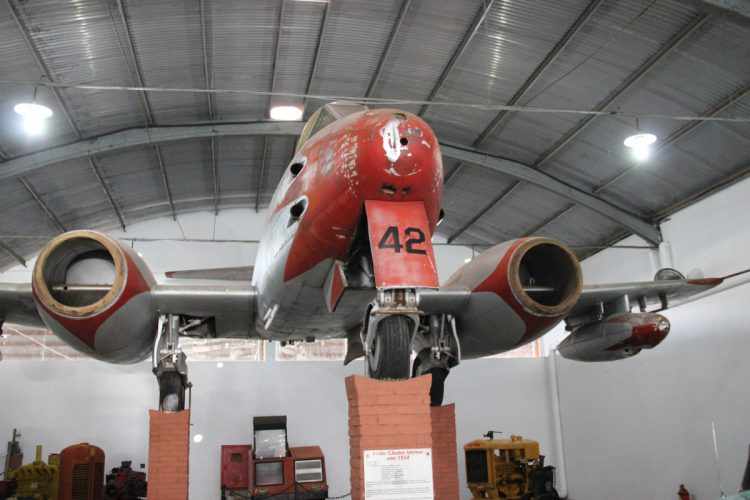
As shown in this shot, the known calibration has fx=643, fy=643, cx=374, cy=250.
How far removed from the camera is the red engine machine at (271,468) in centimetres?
1098

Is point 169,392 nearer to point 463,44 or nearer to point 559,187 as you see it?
point 463,44

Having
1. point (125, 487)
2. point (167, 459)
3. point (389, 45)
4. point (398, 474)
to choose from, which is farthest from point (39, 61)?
point (398, 474)

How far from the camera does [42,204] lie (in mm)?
13617

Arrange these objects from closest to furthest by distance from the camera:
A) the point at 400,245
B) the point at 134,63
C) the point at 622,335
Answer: the point at 400,245
the point at 622,335
the point at 134,63

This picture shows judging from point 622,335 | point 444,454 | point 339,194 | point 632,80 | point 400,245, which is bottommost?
point 444,454

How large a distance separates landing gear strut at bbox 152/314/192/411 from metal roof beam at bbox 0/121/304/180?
5679 millimetres

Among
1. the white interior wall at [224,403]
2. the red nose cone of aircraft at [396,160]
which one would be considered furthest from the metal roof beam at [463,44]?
the white interior wall at [224,403]

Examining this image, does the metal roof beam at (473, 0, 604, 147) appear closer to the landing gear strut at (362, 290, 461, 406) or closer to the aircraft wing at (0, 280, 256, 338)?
the aircraft wing at (0, 280, 256, 338)

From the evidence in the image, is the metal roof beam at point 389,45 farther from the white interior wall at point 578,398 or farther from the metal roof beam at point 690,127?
the white interior wall at point 578,398

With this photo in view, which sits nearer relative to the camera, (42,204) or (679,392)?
(679,392)

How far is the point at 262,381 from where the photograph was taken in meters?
13.5

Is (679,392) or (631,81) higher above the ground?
(631,81)

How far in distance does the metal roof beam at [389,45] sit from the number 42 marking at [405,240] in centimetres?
583

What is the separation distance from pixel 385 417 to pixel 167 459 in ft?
10.4
